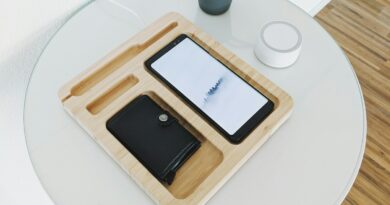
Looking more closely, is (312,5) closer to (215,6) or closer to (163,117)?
(215,6)

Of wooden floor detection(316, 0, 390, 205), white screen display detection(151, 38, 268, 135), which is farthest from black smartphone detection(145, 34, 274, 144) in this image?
wooden floor detection(316, 0, 390, 205)

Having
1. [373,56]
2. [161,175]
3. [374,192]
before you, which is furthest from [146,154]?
[373,56]

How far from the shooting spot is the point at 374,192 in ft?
3.85

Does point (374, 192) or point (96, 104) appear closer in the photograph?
point (96, 104)

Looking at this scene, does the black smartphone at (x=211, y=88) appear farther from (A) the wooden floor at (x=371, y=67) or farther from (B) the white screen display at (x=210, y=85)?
(A) the wooden floor at (x=371, y=67)

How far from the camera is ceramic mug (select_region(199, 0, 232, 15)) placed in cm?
70

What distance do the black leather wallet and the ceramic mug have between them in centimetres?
23

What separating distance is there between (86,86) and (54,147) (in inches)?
4.2

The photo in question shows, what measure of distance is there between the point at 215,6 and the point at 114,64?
0.68 feet

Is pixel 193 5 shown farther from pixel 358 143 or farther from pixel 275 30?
pixel 358 143

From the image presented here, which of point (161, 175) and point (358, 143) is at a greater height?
point (161, 175)

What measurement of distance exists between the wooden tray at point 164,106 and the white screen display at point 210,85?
2 cm

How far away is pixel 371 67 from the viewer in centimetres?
141

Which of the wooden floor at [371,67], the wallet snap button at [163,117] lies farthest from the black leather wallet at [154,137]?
the wooden floor at [371,67]
